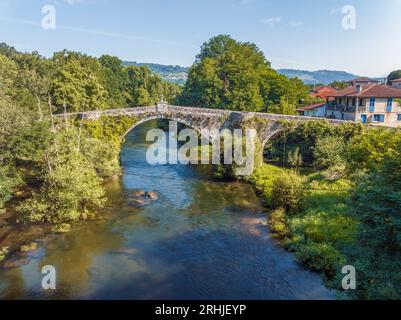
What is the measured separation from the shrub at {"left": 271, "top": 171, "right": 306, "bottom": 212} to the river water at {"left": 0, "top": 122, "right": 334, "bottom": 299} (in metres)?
2.14

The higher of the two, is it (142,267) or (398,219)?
(398,219)

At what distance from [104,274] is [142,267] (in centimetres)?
214

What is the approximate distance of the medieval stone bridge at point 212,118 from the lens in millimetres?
38969

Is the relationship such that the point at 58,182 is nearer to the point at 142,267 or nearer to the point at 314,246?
the point at 142,267

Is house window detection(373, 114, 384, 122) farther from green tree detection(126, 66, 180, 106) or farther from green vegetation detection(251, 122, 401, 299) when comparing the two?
green tree detection(126, 66, 180, 106)

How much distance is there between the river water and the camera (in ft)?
54.5

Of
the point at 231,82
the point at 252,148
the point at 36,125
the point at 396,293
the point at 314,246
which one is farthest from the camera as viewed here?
the point at 231,82

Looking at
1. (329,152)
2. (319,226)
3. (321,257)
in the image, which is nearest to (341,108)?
(329,152)

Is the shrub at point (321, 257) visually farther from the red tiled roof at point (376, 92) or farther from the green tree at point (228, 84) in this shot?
the green tree at point (228, 84)

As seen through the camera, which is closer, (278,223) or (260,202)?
(278,223)

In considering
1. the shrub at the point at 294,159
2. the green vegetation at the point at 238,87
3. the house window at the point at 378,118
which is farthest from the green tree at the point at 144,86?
the house window at the point at 378,118

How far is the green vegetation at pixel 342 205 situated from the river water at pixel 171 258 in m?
1.64
